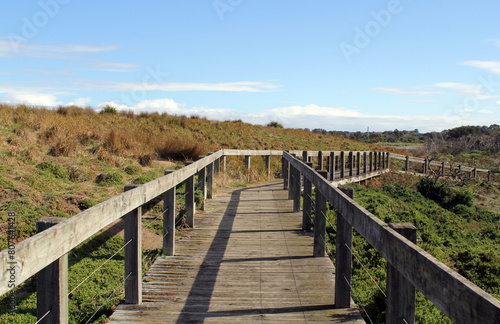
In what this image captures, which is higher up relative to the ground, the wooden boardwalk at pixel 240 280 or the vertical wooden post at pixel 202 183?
the vertical wooden post at pixel 202 183

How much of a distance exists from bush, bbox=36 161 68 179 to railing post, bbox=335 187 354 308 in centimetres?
877

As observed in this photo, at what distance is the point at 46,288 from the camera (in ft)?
9.07

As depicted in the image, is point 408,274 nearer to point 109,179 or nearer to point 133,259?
point 133,259

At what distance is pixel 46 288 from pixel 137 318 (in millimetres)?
1473

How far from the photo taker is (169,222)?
5859 mm

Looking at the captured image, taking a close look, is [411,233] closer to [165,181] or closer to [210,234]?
[165,181]

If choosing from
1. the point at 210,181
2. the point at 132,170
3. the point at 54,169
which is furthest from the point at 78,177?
the point at 210,181

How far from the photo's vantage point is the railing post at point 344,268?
168 inches

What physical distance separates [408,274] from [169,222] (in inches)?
153

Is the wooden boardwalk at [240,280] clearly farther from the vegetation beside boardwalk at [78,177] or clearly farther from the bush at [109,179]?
the bush at [109,179]

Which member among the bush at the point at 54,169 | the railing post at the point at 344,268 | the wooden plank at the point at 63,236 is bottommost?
the railing post at the point at 344,268

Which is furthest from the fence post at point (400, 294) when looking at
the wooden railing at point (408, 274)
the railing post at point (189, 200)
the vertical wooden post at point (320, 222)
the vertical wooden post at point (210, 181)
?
the vertical wooden post at point (210, 181)

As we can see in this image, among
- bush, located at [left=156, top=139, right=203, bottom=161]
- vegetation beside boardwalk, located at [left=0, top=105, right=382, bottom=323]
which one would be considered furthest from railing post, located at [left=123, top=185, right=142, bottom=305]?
bush, located at [left=156, top=139, right=203, bottom=161]

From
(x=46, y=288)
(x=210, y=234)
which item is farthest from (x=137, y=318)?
(x=210, y=234)
